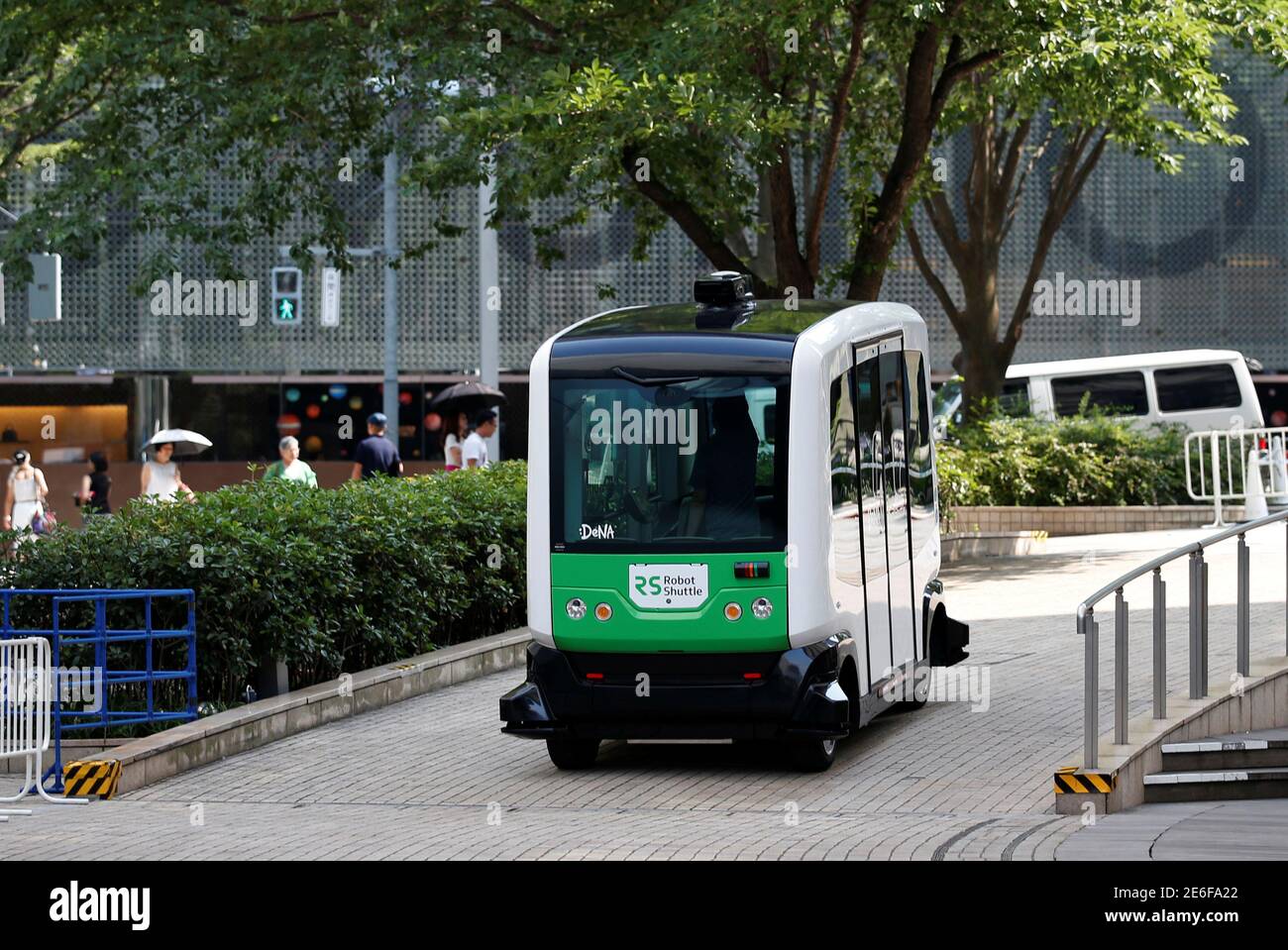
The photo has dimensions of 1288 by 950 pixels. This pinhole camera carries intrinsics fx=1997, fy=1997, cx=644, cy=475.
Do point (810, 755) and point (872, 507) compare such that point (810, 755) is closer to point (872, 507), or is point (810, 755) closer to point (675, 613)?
point (675, 613)

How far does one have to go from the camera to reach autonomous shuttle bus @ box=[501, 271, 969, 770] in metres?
10.8

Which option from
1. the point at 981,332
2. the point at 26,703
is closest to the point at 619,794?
the point at 26,703

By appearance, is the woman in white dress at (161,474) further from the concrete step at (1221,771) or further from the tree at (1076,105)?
the concrete step at (1221,771)

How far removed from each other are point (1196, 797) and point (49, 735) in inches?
251

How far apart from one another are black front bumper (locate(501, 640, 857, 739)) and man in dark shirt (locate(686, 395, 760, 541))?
0.70 metres

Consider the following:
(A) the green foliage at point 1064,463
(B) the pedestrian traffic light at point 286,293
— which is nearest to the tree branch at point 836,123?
(A) the green foliage at point 1064,463

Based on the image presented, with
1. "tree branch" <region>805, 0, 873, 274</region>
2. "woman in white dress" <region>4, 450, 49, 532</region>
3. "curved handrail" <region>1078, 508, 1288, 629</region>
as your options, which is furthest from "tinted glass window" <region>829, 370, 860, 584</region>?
"woman in white dress" <region>4, 450, 49, 532</region>

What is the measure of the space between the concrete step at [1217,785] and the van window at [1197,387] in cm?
2011

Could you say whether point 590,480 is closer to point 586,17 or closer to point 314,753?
point 314,753

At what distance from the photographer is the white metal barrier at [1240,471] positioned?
2395 cm

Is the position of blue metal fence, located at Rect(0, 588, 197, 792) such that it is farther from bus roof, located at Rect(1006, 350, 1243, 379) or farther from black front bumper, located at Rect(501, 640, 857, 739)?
bus roof, located at Rect(1006, 350, 1243, 379)

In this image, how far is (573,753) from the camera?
A: 1148 centimetres

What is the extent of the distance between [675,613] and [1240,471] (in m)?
16.7

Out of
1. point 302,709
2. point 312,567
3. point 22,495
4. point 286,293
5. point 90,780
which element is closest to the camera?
point 90,780
